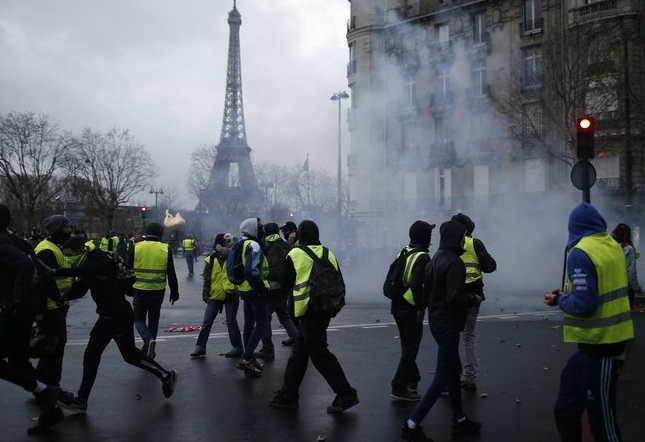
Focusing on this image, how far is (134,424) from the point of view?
19.0ft

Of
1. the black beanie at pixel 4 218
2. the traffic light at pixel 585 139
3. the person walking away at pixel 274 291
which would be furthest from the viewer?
the traffic light at pixel 585 139

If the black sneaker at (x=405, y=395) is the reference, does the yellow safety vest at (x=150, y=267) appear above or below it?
above

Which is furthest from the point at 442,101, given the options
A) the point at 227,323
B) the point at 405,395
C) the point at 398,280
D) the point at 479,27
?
the point at 405,395

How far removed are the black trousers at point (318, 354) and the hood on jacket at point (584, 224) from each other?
266 centimetres

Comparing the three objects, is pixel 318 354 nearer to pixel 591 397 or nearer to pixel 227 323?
pixel 591 397

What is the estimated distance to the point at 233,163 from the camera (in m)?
81.6

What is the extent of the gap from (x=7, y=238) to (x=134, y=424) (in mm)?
1950

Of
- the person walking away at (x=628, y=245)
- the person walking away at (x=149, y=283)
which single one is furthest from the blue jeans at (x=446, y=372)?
the person walking away at (x=628, y=245)

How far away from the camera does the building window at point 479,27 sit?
2669 centimetres

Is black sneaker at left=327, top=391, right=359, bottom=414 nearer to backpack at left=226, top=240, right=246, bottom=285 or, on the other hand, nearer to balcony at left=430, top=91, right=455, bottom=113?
backpack at left=226, top=240, right=246, bottom=285

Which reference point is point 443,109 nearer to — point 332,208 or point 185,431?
point 185,431

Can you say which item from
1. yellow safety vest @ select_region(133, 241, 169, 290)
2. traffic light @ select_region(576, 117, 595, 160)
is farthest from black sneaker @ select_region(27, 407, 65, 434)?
traffic light @ select_region(576, 117, 595, 160)

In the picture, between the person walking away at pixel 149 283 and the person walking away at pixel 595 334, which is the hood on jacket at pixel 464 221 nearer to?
the person walking away at pixel 595 334

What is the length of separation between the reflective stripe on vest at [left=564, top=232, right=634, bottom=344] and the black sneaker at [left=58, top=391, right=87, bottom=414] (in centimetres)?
438
